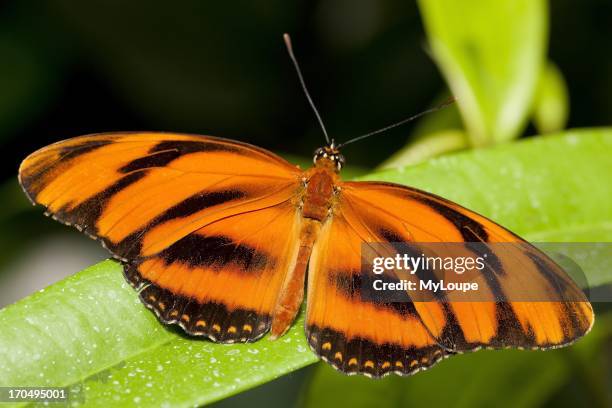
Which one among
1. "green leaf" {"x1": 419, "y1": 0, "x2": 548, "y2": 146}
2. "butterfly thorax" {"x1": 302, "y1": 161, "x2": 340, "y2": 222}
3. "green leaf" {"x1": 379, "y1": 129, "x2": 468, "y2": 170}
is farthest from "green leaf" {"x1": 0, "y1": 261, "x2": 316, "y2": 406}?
"green leaf" {"x1": 419, "y1": 0, "x2": 548, "y2": 146}

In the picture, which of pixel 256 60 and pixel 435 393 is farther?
pixel 256 60

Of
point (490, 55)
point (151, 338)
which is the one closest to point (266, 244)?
point (151, 338)

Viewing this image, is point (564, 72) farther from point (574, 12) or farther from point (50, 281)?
point (50, 281)

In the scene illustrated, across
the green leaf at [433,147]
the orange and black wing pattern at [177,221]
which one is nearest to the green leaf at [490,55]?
the green leaf at [433,147]

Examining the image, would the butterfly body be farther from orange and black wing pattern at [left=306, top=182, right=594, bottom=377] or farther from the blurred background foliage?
the blurred background foliage

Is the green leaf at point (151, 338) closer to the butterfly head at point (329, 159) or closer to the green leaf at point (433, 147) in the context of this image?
the butterfly head at point (329, 159)

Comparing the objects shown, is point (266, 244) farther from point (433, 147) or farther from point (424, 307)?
point (433, 147)

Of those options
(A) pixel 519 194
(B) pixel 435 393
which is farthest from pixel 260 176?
(B) pixel 435 393
